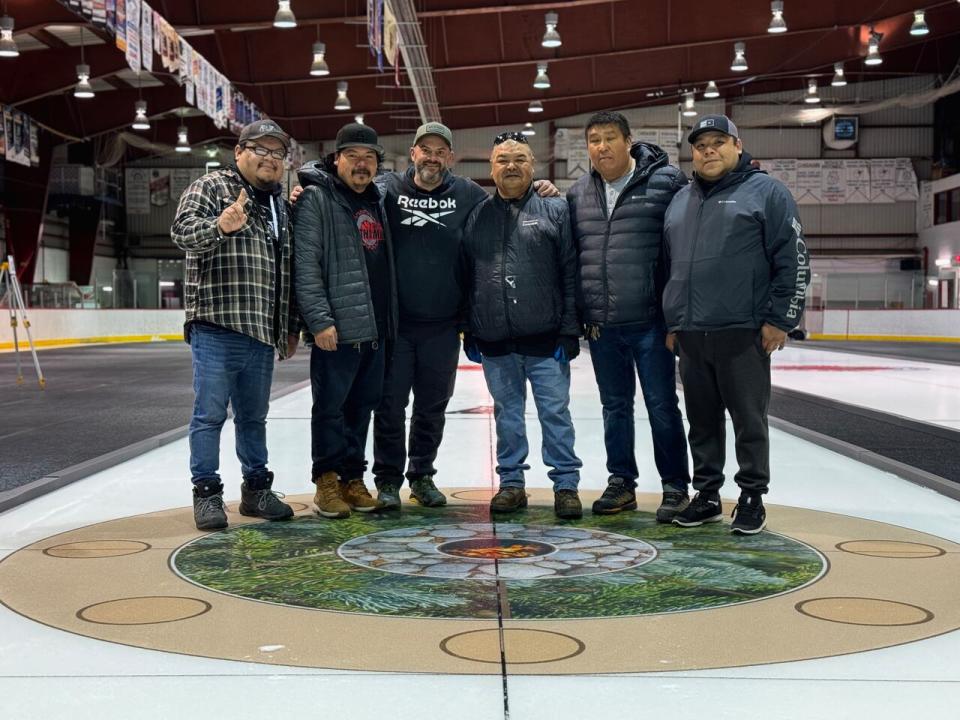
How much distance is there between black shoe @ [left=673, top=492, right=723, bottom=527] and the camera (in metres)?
4.39

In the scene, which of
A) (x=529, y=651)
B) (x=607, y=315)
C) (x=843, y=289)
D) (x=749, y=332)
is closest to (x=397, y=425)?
(x=607, y=315)

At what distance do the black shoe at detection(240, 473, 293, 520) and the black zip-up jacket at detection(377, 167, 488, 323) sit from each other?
98cm

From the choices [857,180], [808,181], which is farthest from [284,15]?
[857,180]

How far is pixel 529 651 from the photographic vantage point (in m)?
2.67

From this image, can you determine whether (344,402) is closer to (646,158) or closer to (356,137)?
(356,137)

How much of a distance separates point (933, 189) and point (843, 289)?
190 inches

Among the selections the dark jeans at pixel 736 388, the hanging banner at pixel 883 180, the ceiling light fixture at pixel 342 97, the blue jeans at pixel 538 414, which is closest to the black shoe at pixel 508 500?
the blue jeans at pixel 538 414

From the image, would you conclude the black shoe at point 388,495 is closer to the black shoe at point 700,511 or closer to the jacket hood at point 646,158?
the black shoe at point 700,511

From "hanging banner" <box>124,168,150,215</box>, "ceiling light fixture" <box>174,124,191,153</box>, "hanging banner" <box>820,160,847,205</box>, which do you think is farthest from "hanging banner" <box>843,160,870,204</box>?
"hanging banner" <box>124,168,150,215</box>

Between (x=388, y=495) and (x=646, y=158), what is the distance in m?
1.85

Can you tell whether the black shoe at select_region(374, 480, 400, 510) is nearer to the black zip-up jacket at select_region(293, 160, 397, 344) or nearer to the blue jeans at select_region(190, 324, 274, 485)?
the blue jeans at select_region(190, 324, 274, 485)

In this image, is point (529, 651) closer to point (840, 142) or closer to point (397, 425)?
point (397, 425)

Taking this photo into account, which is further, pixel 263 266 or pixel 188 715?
pixel 263 266

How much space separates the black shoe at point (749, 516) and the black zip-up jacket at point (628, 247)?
0.86 m
